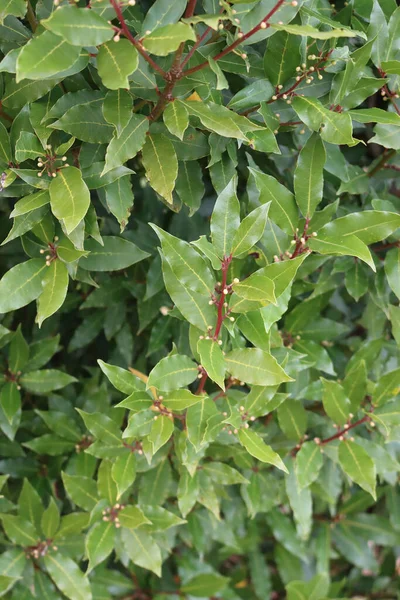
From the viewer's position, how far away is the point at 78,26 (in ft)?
2.50

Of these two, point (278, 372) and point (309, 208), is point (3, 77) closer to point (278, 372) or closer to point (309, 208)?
point (309, 208)

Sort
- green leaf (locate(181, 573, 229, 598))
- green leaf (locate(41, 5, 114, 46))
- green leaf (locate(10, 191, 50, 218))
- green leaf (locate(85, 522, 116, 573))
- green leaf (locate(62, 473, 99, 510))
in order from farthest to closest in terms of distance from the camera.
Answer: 1. green leaf (locate(181, 573, 229, 598))
2. green leaf (locate(62, 473, 99, 510))
3. green leaf (locate(85, 522, 116, 573))
4. green leaf (locate(10, 191, 50, 218))
5. green leaf (locate(41, 5, 114, 46))

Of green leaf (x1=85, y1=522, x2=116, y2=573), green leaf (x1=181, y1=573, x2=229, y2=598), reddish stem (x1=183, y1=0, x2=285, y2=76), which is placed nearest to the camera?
reddish stem (x1=183, y1=0, x2=285, y2=76)

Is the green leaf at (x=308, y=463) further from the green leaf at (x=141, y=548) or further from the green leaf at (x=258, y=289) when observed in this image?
the green leaf at (x=258, y=289)

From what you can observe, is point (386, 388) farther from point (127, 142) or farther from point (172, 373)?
point (127, 142)

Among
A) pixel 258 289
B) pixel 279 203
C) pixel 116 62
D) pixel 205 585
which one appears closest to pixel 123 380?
pixel 258 289

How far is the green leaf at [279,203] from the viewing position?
1.10 m

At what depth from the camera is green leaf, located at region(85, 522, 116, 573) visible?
119 centimetres

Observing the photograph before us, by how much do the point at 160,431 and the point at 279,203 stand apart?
0.47 m

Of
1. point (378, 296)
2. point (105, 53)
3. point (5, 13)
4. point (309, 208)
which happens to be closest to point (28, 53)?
point (105, 53)

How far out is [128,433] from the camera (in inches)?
41.9

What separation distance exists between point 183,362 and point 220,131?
38 cm

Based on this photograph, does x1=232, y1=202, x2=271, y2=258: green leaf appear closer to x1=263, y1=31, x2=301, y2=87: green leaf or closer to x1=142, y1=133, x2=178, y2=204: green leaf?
x1=142, y1=133, x2=178, y2=204: green leaf


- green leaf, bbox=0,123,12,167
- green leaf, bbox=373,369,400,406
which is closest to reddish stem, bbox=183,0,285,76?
green leaf, bbox=0,123,12,167
